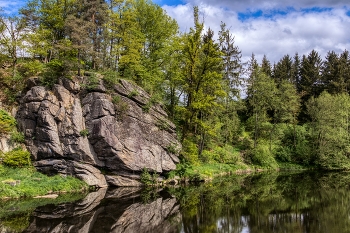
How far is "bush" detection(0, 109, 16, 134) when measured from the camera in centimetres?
2470

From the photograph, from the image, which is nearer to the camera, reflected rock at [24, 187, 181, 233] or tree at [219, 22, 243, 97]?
reflected rock at [24, 187, 181, 233]

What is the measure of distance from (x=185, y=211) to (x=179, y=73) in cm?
2050

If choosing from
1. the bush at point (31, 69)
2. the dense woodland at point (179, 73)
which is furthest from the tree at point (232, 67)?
the bush at point (31, 69)

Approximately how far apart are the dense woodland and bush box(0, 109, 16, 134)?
7.20 ft

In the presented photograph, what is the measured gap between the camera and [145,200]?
21141mm

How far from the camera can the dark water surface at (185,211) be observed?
14812mm

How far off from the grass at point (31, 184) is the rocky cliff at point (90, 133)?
908mm

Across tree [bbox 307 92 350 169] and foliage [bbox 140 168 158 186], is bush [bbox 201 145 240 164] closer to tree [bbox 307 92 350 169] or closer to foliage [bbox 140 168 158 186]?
foliage [bbox 140 168 158 186]

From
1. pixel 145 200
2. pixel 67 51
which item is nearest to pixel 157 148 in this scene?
pixel 145 200

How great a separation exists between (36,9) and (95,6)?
1105cm

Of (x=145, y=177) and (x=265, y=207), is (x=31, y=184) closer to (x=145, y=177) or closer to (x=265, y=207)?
(x=145, y=177)

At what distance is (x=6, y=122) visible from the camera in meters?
25.6

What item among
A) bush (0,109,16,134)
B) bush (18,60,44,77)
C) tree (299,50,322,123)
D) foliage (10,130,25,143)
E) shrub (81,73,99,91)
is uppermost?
tree (299,50,322,123)

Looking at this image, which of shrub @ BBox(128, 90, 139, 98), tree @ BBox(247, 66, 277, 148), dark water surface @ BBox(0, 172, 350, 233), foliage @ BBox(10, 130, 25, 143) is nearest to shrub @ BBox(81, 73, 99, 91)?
shrub @ BBox(128, 90, 139, 98)
